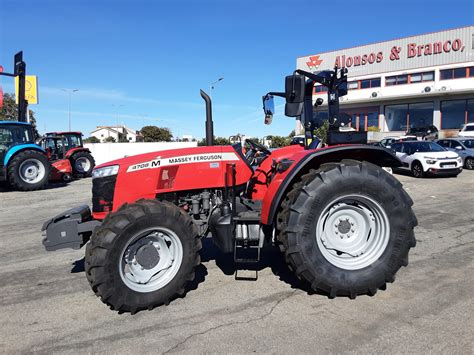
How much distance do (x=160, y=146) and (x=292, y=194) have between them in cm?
2396

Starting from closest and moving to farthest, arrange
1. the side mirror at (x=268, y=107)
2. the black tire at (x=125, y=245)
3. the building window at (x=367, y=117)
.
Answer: the black tire at (x=125, y=245) → the side mirror at (x=268, y=107) → the building window at (x=367, y=117)

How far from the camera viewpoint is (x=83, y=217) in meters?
3.91

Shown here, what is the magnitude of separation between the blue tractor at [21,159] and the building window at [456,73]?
1284 inches

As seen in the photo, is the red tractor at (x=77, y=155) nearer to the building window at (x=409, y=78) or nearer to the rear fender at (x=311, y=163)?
the rear fender at (x=311, y=163)

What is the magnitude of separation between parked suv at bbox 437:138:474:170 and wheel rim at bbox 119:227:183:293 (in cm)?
1774

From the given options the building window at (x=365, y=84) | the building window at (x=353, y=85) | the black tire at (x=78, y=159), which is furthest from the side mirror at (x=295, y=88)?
the building window at (x=353, y=85)

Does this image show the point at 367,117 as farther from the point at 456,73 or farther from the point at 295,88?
the point at 295,88

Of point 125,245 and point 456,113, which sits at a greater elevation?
point 456,113

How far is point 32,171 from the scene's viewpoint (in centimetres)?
1248

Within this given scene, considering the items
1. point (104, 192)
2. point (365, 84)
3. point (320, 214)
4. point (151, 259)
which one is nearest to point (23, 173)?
point (104, 192)

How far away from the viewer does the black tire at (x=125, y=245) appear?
3.09 meters

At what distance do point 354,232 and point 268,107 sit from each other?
1917 millimetres

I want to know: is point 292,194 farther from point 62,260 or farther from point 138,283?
point 62,260

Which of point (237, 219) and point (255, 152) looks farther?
point (255, 152)
